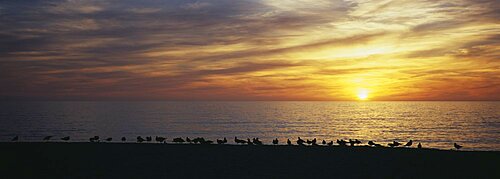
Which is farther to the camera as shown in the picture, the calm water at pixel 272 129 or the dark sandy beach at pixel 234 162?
the calm water at pixel 272 129

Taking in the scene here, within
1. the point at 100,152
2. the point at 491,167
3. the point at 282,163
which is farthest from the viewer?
the point at 100,152

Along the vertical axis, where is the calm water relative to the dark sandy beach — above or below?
above

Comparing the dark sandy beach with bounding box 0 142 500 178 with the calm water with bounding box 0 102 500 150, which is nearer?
the dark sandy beach with bounding box 0 142 500 178

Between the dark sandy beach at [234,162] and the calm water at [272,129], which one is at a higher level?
the calm water at [272,129]

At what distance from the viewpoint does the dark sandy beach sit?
15258mm

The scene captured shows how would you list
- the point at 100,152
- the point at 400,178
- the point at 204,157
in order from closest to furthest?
1. the point at 400,178
2. the point at 204,157
3. the point at 100,152

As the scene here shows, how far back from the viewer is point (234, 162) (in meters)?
17.2

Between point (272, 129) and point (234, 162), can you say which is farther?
point (272, 129)

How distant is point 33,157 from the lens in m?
18.4

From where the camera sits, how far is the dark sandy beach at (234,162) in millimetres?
15258

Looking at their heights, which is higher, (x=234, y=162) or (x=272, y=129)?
(x=272, y=129)

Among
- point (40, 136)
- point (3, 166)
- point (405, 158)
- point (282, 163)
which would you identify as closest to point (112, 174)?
point (3, 166)

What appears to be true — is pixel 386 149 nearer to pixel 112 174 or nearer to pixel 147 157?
pixel 147 157

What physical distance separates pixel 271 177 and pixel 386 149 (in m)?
8.23
